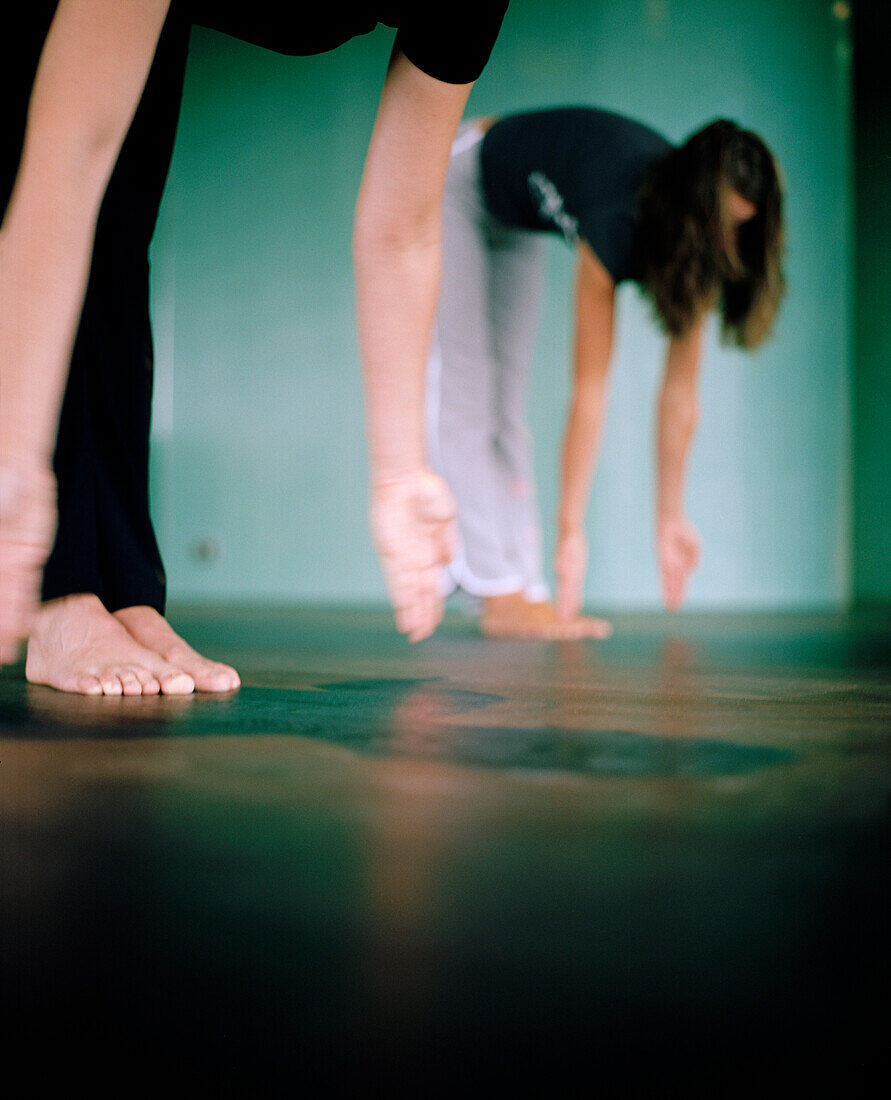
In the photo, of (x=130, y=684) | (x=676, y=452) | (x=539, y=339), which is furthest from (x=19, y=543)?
(x=539, y=339)

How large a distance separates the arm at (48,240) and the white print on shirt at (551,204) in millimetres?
1250

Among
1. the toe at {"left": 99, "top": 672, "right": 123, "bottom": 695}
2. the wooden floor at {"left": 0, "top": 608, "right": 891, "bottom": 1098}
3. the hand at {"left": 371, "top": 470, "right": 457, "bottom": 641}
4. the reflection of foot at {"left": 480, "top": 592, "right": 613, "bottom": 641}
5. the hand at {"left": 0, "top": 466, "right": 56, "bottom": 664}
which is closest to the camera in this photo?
the wooden floor at {"left": 0, "top": 608, "right": 891, "bottom": 1098}

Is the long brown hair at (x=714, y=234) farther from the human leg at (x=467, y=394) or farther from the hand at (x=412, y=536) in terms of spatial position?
the hand at (x=412, y=536)

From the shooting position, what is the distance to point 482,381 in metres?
2.03

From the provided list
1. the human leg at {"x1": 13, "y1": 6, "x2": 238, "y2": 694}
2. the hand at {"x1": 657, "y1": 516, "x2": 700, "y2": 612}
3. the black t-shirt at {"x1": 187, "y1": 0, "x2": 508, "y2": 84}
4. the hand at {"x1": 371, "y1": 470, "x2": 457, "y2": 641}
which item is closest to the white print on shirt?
the hand at {"x1": 657, "y1": 516, "x2": 700, "y2": 612}

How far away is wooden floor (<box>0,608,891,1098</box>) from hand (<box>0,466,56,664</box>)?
9cm

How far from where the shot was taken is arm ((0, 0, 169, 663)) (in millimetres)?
548

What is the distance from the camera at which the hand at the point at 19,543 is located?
1.77ft

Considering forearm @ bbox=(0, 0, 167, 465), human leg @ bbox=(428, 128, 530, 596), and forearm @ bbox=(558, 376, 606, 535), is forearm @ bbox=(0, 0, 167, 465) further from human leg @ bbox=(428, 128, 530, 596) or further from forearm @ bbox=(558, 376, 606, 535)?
human leg @ bbox=(428, 128, 530, 596)

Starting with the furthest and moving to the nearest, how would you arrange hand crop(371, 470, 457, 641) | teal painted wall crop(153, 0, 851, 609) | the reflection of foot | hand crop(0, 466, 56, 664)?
teal painted wall crop(153, 0, 851, 609) < the reflection of foot < hand crop(371, 470, 457, 641) < hand crop(0, 466, 56, 664)

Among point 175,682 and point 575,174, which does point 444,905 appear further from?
point 575,174

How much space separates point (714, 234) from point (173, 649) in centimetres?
105

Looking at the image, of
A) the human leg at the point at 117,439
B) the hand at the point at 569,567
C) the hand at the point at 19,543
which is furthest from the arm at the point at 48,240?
the hand at the point at 569,567

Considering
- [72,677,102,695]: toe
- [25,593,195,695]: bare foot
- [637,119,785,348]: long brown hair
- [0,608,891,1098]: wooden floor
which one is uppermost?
[637,119,785,348]: long brown hair
